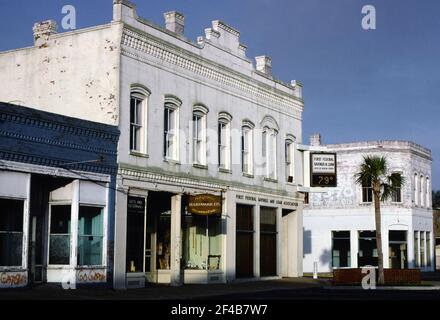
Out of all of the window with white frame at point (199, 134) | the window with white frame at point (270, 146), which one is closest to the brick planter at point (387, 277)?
the window with white frame at point (270, 146)

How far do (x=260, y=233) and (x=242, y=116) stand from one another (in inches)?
236

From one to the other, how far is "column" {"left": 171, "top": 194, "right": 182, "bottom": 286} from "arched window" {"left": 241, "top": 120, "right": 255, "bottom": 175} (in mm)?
6155

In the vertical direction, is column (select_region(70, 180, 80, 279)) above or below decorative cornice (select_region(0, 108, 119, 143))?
below

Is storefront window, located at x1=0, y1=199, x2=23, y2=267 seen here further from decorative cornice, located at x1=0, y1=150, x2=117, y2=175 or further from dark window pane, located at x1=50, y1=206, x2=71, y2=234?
dark window pane, located at x1=50, y1=206, x2=71, y2=234

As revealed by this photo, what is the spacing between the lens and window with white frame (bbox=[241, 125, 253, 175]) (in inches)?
1426

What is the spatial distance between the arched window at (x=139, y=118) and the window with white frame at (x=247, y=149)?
27.2ft

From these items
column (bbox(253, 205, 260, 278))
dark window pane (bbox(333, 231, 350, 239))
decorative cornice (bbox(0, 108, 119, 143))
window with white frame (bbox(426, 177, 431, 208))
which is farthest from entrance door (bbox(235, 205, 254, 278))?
window with white frame (bbox(426, 177, 431, 208))

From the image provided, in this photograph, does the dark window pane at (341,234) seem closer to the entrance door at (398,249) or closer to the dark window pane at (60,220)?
the entrance door at (398,249)

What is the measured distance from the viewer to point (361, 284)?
108 feet

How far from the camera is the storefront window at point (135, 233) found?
28062 millimetres

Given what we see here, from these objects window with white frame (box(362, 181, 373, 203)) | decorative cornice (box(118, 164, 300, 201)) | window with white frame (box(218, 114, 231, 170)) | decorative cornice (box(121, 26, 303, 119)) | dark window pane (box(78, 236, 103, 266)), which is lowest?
dark window pane (box(78, 236, 103, 266))

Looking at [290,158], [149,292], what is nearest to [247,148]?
[290,158]

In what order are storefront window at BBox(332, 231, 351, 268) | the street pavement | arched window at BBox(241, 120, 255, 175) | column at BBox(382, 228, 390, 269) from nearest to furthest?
the street pavement
arched window at BBox(241, 120, 255, 175)
column at BBox(382, 228, 390, 269)
storefront window at BBox(332, 231, 351, 268)

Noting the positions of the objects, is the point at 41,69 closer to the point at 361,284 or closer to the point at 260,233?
the point at 260,233
